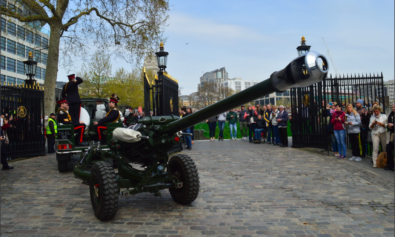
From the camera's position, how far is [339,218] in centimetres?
466

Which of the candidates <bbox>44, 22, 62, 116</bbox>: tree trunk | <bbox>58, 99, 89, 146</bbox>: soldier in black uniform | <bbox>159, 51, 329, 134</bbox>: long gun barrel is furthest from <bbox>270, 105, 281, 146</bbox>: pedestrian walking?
<bbox>44, 22, 62, 116</bbox>: tree trunk

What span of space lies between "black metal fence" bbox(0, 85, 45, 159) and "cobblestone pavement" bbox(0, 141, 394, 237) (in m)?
3.55

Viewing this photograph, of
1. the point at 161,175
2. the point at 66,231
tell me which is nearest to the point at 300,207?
the point at 161,175

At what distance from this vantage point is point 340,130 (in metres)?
10.2

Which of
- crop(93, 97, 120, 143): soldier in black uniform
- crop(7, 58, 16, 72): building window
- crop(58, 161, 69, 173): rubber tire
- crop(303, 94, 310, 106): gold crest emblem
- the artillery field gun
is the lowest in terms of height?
crop(58, 161, 69, 173): rubber tire

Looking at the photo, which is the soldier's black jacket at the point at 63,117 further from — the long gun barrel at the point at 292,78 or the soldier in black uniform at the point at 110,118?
the long gun barrel at the point at 292,78

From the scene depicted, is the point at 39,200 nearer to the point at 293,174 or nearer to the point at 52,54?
the point at 293,174

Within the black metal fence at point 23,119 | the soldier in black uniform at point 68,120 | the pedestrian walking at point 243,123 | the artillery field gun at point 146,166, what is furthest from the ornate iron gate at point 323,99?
the black metal fence at point 23,119

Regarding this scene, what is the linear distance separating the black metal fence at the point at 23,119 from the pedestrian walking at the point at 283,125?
33.1 feet

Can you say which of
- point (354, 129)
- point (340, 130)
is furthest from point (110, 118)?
point (354, 129)

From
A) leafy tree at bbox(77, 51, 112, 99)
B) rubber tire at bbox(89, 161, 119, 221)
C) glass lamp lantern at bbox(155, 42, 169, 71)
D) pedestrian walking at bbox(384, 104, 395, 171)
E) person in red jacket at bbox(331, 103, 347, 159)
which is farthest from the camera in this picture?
leafy tree at bbox(77, 51, 112, 99)

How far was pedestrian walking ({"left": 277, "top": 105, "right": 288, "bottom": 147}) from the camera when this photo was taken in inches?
527

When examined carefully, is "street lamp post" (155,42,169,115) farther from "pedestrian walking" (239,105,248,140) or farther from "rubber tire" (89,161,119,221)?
"rubber tire" (89,161,119,221)

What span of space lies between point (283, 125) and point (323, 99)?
2.17 m
